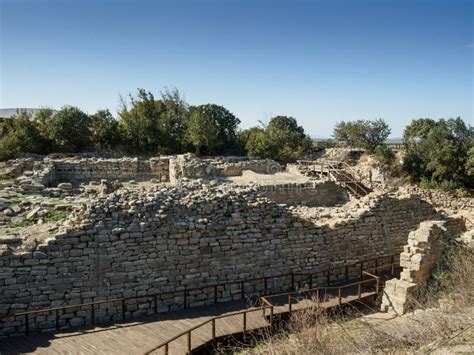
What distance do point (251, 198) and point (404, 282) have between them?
4.89m

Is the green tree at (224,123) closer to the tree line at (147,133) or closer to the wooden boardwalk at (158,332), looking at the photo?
the tree line at (147,133)

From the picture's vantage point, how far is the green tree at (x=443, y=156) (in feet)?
81.3

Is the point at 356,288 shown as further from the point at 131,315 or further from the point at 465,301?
the point at 131,315

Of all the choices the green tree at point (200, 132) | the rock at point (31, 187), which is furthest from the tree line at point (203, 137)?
the rock at point (31, 187)

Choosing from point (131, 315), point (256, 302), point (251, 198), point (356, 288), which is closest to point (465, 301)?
point (356, 288)

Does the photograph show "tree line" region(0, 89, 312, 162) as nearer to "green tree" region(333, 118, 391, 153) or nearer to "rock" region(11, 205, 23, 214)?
"green tree" region(333, 118, 391, 153)

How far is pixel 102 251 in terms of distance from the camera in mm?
9625

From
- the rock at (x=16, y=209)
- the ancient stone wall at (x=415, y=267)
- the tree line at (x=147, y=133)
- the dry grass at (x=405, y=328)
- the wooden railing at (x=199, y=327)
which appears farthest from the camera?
the tree line at (x=147, y=133)

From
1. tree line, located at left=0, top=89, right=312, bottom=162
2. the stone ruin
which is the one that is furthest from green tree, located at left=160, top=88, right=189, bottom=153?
the stone ruin

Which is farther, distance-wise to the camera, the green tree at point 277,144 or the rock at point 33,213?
the green tree at point 277,144

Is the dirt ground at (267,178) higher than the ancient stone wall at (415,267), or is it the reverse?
the dirt ground at (267,178)

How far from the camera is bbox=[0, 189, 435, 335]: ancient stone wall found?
9148mm

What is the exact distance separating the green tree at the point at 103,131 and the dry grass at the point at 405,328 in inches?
1095

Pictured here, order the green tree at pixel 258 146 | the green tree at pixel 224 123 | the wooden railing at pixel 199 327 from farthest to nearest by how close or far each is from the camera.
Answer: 1. the green tree at pixel 224 123
2. the green tree at pixel 258 146
3. the wooden railing at pixel 199 327
